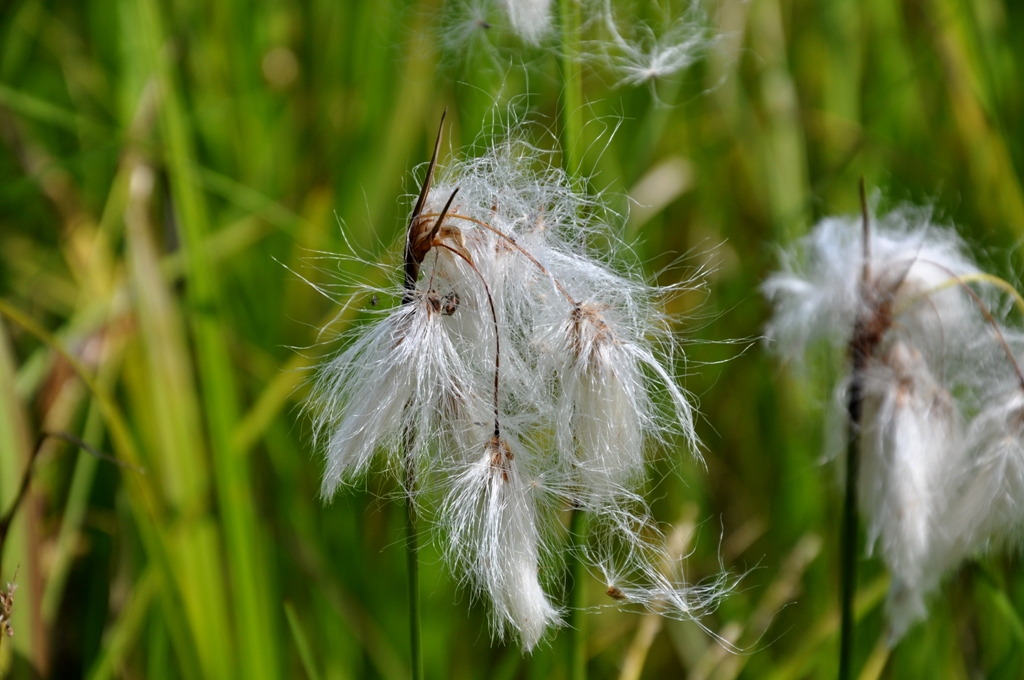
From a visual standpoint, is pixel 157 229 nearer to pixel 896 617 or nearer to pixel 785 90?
pixel 785 90

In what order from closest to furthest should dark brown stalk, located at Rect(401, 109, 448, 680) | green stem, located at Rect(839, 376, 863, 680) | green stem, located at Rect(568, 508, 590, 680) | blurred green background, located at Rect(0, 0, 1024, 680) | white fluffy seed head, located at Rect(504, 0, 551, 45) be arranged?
dark brown stalk, located at Rect(401, 109, 448, 680) → green stem, located at Rect(568, 508, 590, 680) → green stem, located at Rect(839, 376, 863, 680) → white fluffy seed head, located at Rect(504, 0, 551, 45) → blurred green background, located at Rect(0, 0, 1024, 680)

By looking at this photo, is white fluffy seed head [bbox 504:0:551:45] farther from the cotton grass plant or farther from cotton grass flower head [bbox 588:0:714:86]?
the cotton grass plant

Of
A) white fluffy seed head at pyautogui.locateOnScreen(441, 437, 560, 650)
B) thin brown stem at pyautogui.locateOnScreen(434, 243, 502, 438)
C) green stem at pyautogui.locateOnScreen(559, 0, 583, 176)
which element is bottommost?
white fluffy seed head at pyautogui.locateOnScreen(441, 437, 560, 650)

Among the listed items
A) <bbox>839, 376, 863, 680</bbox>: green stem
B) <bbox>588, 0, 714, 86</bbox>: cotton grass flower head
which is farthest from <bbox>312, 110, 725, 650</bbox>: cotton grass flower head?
<bbox>588, 0, 714, 86</bbox>: cotton grass flower head

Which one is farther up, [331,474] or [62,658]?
[331,474]

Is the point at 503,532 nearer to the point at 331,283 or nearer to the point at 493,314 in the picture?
the point at 493,314

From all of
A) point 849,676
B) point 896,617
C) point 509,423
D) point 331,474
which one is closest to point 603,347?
point 509,423
